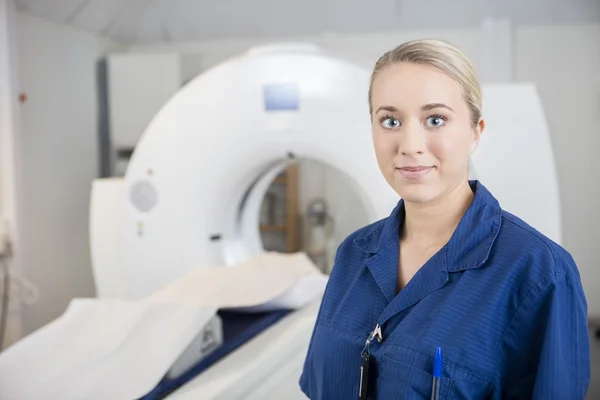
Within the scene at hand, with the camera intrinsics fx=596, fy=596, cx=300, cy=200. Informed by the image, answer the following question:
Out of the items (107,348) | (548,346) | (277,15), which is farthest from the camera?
(277,15)

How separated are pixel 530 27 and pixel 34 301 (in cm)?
281

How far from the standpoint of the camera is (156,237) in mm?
2053

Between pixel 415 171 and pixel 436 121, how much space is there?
62mm

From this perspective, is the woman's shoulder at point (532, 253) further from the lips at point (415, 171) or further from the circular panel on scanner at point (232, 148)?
A: the circular panel on scanner at point (232, 148)

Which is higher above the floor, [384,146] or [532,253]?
[384,146]

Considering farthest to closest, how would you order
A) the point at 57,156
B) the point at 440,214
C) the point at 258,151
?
the point at 57,156
the point at 258,151
the point at 440,214

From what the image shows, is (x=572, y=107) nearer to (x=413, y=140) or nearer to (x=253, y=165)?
(x=253, y=165)

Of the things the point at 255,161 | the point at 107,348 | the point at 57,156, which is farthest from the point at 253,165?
the point at 57,156

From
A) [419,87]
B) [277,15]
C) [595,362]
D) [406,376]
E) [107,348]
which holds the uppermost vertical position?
[277,15]

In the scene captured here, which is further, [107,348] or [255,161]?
[255,161]

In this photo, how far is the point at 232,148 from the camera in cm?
190

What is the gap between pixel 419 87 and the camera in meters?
0.69

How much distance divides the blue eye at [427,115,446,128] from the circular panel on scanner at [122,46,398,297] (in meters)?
0.97

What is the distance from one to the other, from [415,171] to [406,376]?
0.24 meters
